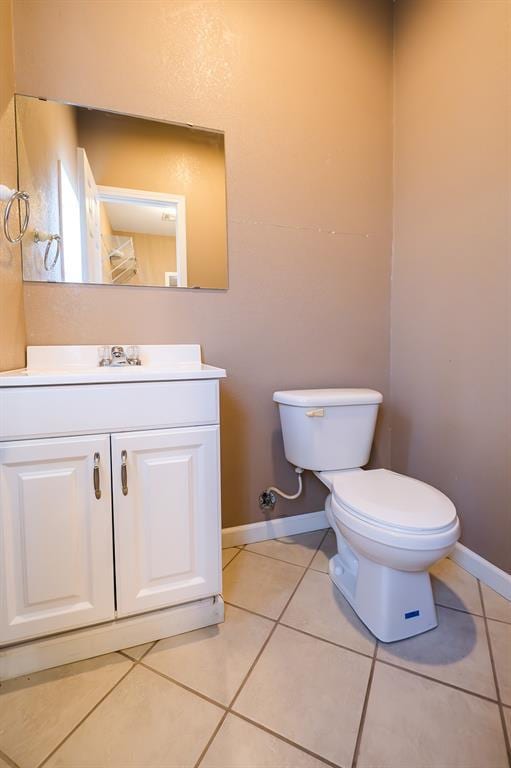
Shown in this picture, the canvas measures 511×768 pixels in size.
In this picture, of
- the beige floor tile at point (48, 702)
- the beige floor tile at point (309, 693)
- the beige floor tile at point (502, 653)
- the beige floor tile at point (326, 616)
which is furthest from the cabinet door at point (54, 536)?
the beige floor tile at point (502, 653)

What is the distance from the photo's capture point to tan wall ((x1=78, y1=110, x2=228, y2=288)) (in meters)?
1.29

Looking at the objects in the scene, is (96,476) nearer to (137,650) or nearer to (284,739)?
(137,650)

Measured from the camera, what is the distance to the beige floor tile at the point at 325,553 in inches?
56.7

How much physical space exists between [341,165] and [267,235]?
518mm

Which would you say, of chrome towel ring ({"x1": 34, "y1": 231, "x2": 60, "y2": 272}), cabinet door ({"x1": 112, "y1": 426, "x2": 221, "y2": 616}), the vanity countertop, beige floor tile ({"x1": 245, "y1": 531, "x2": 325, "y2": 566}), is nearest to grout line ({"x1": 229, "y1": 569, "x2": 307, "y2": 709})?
beige floor tile ({"x1": 245, "y1": 531, "x2": 325, "y2": 566})

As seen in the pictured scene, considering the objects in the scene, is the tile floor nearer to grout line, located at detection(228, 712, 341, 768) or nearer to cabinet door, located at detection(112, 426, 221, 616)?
grout line, located at detection(228, 712, 341, 768)

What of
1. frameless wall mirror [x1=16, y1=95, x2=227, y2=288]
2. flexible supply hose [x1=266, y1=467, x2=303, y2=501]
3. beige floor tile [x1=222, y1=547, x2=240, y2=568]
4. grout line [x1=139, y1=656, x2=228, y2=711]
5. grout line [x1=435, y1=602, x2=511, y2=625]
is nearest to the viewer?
grout line [x1=139, y1=656, x2=228, y2=711]

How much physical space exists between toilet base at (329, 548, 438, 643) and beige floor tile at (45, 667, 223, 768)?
1.70ft

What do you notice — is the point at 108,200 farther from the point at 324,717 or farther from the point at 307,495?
the point at 324,717

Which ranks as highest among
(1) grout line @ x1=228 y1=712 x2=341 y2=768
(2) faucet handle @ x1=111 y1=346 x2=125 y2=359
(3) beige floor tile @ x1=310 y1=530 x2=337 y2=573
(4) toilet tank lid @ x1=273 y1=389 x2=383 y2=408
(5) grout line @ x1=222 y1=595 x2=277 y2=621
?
(2) faucet handle @ x1=111 y1=346 x2=125 y2=359

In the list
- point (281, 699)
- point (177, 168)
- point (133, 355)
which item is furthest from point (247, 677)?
point (177, 168)

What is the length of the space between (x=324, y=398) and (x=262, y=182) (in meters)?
0.96

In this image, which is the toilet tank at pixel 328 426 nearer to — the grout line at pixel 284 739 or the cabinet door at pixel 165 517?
the cabinet door at pixel 165 517

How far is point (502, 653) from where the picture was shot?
1.01 metres
